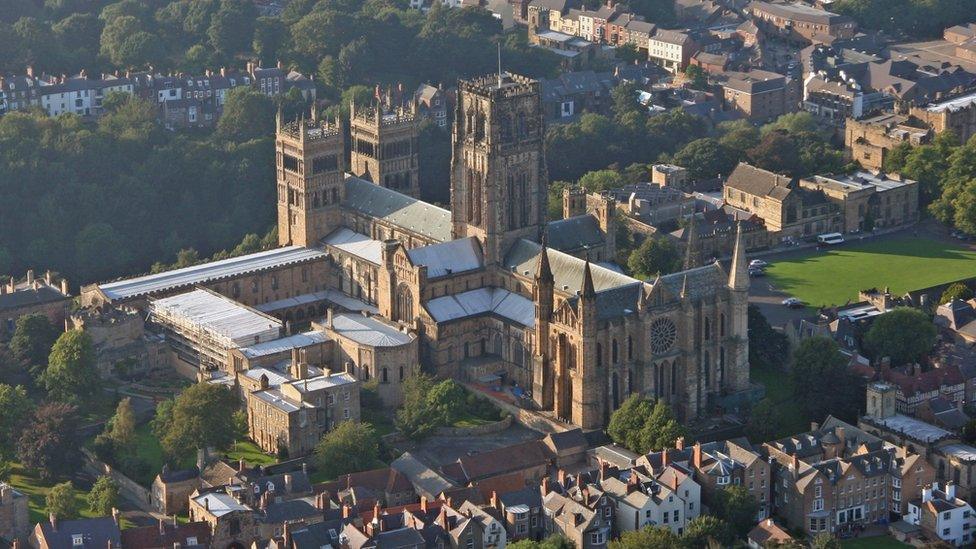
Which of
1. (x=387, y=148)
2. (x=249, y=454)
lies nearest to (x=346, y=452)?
(x=249, y=454)

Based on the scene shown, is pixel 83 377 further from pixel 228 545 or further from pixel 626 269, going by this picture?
pixel 626 269

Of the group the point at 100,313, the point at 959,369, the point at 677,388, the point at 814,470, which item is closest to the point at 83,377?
the point at 100,313

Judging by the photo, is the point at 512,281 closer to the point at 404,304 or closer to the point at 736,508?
the point at 404,304

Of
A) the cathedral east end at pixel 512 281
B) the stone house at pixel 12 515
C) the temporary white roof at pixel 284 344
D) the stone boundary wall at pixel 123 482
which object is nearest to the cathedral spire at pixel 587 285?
the cathedral east end at pixel 512 281

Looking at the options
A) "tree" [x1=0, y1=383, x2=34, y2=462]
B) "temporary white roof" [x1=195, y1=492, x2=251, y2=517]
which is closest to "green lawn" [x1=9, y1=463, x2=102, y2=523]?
"tree" [x1=0, y1=383, x2=34, y2=462]

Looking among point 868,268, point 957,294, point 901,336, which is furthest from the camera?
point 868,268

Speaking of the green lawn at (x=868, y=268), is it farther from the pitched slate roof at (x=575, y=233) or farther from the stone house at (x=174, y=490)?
the stone house at (x=174, y=490)
